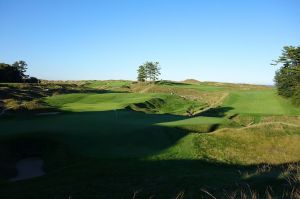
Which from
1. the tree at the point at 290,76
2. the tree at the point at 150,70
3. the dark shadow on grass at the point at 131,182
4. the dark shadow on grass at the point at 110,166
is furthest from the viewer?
the tree at the point at 150,70

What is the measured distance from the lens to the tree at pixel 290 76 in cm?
5796

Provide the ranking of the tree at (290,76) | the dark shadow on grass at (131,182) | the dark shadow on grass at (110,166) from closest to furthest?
the dark shadow on grass at (131,182)
the dark shadow on grass at (110,166)
the tree at (290,76)

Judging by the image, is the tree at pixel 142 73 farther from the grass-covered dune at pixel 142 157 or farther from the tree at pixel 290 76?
the grass-covered dune at pixel 142 157

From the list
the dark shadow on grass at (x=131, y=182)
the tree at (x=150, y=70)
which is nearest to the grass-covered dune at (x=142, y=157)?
the dark shadow on grass at (x=131, y=182)

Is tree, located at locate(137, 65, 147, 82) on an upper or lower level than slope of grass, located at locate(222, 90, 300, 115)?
upper

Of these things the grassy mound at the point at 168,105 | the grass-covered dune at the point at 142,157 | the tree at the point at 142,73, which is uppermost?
the tree at the point at 142,73

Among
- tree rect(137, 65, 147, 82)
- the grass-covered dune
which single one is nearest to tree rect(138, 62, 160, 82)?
tree rect(137, 65, 147, 82)

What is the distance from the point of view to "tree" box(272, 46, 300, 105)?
190 ft

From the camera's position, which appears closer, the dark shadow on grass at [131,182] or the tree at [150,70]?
the dark shadow on grass at [131,182]

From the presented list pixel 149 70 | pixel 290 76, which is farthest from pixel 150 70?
pixel 290 76

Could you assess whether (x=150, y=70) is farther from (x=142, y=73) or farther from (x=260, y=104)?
(x=260, y=104)

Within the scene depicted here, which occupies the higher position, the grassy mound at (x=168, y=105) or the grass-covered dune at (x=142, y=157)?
the grass-covered dune at (x=142, y=157)

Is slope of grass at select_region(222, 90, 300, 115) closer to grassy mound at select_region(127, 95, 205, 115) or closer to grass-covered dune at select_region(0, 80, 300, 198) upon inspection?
grassy mound at select_region(127, 95, 205, 115)

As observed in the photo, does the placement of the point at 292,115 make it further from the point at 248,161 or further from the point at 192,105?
the point at 248,161
